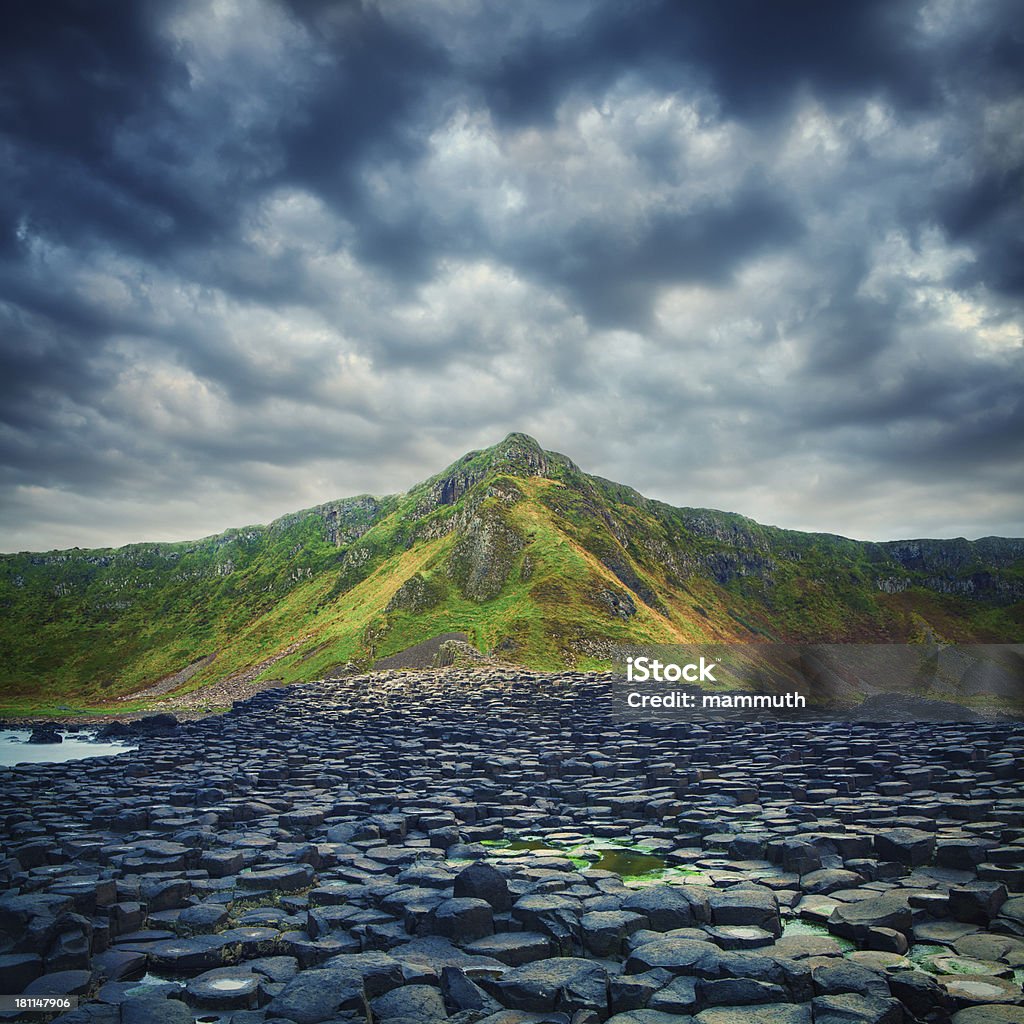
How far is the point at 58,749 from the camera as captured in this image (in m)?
43.7

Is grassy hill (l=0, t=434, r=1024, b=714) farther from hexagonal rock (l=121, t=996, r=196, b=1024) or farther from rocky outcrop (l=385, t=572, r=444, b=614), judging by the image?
hexagonal rock (l=121, t=996, r=196, b=1024)

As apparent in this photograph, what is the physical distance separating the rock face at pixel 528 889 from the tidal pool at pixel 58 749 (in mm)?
16766

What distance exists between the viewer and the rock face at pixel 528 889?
24.2 feet

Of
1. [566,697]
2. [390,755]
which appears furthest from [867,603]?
[390,755]

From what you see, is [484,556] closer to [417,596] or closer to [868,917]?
[417,596]

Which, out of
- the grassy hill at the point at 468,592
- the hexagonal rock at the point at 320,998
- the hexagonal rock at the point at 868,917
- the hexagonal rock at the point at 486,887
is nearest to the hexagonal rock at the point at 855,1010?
the hexagonal rock at the point at 868,917

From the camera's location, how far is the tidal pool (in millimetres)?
38438

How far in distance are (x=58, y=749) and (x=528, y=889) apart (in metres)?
44.6

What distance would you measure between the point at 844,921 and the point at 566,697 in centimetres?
3075

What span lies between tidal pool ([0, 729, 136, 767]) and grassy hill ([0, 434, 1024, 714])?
2379cm

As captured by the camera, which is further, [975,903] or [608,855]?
[608,855]

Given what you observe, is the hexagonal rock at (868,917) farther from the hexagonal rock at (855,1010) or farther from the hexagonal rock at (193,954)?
the hexagonal rock at (193,954)

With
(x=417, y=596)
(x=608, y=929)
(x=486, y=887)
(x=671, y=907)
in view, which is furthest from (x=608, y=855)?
(x=417, y=596)

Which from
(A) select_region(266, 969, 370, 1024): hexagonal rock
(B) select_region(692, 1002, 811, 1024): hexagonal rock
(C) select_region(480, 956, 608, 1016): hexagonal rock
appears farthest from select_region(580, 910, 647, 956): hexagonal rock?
(A) select_region(266, 969, 370, 1024): hexagonal rock
